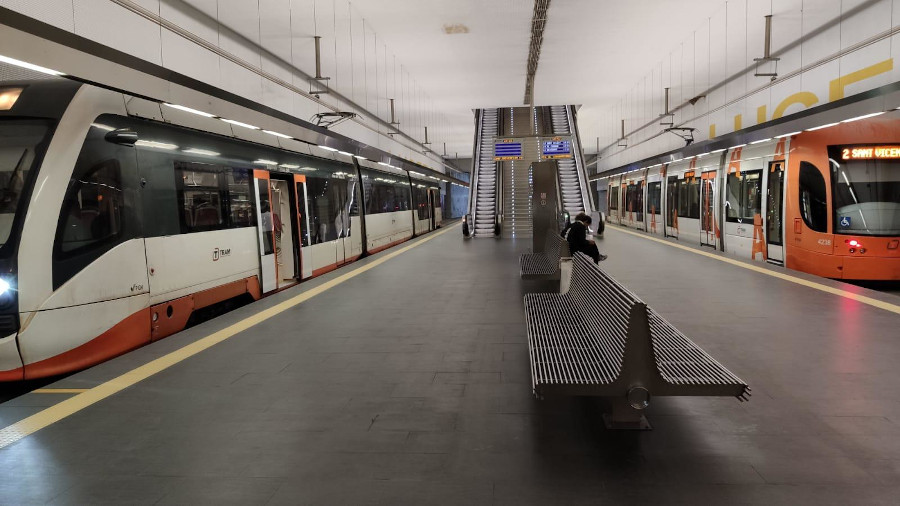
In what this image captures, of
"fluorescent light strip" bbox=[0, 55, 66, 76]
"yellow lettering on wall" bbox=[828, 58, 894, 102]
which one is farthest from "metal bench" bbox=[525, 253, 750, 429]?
"yellow lettering on wall" bbox=[828, 58, 894, 102]

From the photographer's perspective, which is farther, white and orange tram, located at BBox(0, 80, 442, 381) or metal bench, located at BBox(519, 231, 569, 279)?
metal bench, located at BBox(519, 231, 569, 279)

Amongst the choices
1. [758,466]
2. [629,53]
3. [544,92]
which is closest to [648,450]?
[758,466]

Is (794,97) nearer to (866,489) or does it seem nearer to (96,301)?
(866,489)

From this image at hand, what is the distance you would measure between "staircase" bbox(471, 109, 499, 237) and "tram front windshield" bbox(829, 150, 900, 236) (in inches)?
498

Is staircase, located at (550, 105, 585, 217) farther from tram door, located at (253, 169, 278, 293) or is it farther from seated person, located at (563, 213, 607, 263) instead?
tram door, located at (253, 169, 278, 293)

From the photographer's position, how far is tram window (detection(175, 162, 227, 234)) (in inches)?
261

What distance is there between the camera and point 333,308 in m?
7.35

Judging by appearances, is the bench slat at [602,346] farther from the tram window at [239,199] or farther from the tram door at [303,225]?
the tram door at [303,225]

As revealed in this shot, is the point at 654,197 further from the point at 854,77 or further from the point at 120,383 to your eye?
the point at 120,383

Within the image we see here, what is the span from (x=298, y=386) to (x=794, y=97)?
1515 centimetres

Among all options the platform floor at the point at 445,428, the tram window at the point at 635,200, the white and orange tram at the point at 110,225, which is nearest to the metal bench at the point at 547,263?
the platform floor at the point at 445,428

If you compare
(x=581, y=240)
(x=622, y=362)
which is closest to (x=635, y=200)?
(x=581, y=240)

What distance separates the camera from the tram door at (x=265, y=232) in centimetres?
855

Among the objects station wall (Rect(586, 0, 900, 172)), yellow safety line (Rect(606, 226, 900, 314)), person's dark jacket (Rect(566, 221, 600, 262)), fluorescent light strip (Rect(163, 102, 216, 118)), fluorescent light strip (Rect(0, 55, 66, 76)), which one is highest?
station wall (Rect(586, 0, 900, 172))
